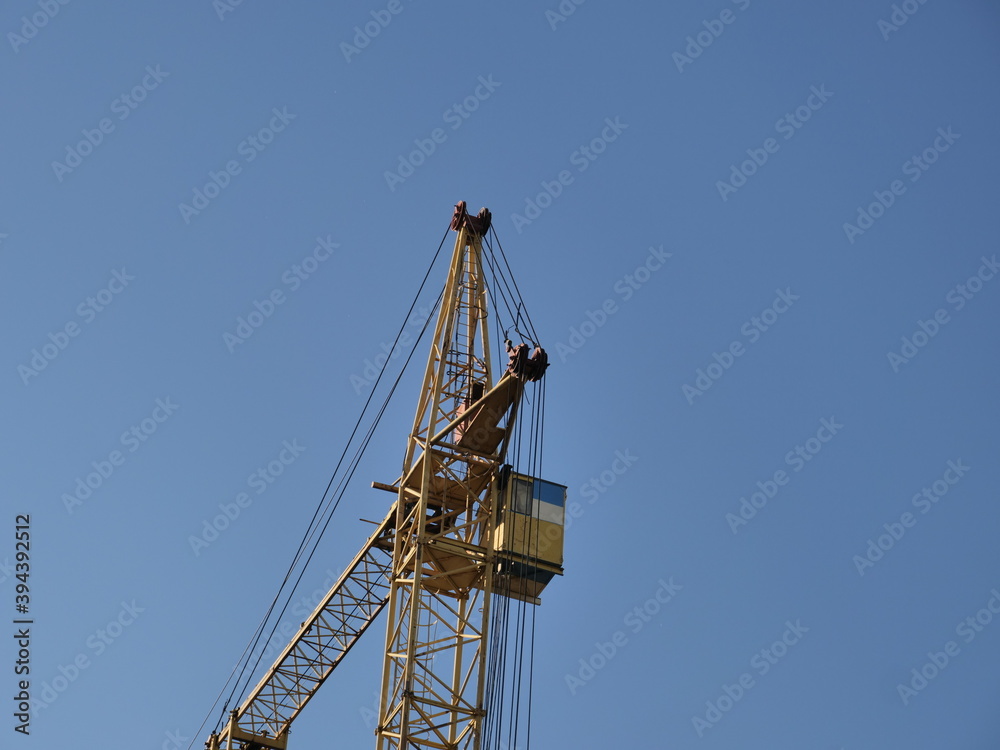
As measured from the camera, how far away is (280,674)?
59.3 m

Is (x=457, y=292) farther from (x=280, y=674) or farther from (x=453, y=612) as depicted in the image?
(x=280, y=674)

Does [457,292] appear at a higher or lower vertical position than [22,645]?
higher

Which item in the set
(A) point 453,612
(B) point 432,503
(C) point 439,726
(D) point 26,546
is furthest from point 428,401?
(D) point 26,546

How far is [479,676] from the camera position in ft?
154

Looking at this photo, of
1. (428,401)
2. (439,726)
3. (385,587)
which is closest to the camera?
(439,726)

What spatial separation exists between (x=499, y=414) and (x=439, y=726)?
27.9ft

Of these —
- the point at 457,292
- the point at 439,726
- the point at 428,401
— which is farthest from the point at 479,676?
the point at 457,292

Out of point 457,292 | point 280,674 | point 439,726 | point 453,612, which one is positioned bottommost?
point 439,726

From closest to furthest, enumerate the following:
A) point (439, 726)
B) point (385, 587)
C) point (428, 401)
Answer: point (439, 726) < point (428, 401) < point (385, 587)

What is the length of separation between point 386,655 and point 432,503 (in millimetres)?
4610

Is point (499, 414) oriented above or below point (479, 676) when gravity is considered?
above

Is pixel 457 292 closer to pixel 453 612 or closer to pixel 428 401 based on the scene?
pixel 428 401

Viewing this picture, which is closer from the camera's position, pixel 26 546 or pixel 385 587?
pixel 26 546

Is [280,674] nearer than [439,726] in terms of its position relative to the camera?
No
